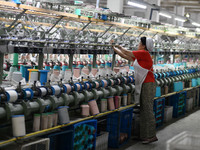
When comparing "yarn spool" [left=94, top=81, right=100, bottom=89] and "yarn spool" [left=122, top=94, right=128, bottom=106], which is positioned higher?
"yarn spool" [left=94, top=81, right=100, bottom=89]

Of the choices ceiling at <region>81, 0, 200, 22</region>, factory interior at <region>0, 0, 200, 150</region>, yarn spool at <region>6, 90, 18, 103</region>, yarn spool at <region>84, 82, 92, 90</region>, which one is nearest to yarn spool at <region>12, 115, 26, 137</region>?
factory interior at <region>0, 0, 200, 150</region>

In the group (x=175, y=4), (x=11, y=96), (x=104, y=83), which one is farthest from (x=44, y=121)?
(x=175, y=4)

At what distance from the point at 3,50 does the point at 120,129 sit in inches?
96.8

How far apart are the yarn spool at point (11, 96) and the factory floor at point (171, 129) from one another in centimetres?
242

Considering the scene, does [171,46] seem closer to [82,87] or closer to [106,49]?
[106,49]

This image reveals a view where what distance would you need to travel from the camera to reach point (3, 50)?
362cm

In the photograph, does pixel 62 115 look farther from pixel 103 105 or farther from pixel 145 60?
pixel 145 60

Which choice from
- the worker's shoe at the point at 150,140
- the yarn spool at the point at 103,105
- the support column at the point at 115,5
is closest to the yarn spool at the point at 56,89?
the yarn spool at the point at 103,105

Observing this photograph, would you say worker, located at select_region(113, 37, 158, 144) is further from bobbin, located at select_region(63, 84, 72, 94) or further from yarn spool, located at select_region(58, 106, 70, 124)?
yarn spool, located at select_region(58, 106, 70, 124)

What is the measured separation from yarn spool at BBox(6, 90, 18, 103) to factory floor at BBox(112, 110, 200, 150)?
2.42 metres

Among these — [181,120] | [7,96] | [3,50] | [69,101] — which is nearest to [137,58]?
[69,101]

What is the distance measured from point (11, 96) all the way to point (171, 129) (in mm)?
4145

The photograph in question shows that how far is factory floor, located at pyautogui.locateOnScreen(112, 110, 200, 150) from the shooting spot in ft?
16.5

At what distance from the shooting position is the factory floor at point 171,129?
5.02 metres
